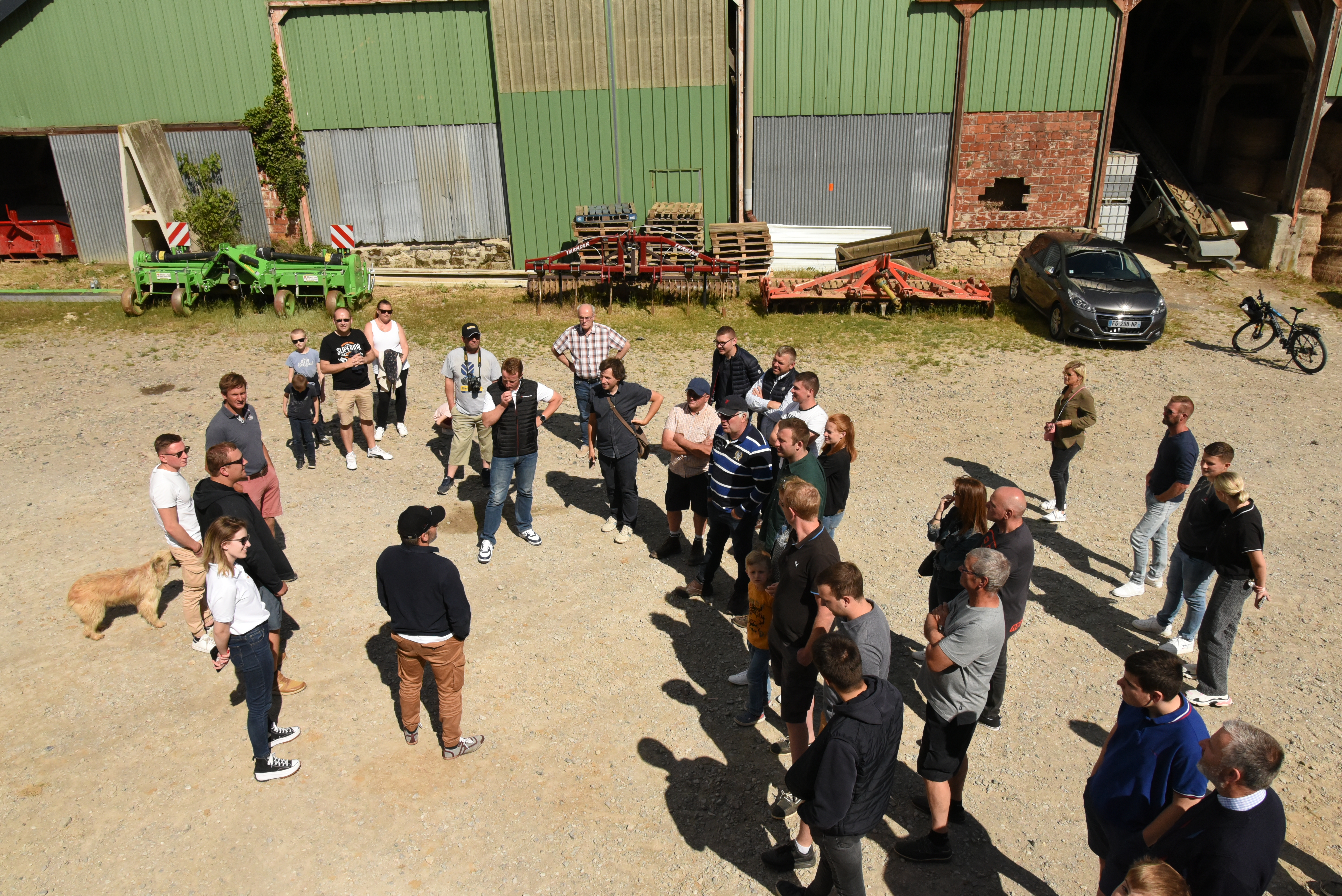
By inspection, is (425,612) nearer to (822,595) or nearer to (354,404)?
(822,595)

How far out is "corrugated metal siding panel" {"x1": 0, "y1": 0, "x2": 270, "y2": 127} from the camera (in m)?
17.4

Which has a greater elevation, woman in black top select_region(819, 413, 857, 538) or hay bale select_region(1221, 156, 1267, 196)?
hay bale select_region(1221, 156, 1267, 196)

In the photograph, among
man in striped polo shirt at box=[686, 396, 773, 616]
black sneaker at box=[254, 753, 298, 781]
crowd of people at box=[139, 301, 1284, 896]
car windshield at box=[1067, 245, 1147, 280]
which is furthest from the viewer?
car windshield at box=[1067, 245, 1147, 280]

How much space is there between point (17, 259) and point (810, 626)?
22100mm

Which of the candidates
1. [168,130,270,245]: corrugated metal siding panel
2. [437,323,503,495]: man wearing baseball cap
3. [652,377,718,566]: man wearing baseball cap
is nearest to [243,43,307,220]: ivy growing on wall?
[168,130,270,245]: corrugated metal siding panel

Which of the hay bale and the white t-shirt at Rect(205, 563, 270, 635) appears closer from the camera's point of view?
the white t-shirt at Rect(205, 563, 270, 635)

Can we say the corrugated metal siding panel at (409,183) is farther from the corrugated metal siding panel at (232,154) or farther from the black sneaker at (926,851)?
the black sneaker at (926,851)

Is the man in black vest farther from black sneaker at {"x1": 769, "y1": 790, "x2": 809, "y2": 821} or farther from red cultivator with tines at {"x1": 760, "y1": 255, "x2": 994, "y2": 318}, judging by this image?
red cultivator with tines at {"x1": 760, "y1": 255, "x2": 994, "y2": 318}

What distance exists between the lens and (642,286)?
50.7 ft

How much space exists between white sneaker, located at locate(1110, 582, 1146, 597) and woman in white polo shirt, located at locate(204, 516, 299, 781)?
635 cm

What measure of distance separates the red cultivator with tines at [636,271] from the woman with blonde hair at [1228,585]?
10671 millimetres

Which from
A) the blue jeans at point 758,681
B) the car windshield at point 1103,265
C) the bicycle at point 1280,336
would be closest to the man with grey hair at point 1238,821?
the blue jeans at point 758,681

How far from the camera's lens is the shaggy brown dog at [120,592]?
6.35m

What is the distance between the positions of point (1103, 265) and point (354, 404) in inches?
467
